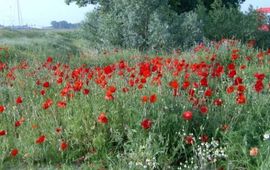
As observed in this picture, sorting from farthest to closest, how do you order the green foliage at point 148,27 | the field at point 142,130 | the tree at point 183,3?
the tree at point 183,3, the green foliage at point 148,27, the field at point 142,130

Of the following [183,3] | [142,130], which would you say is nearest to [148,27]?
[183,3]

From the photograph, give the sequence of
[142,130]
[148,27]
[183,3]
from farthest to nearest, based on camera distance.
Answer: [183,3], [148,27], [142,130]

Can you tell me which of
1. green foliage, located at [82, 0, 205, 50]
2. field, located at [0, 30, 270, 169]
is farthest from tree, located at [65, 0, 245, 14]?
field, located at [0, 30, 270, 169]

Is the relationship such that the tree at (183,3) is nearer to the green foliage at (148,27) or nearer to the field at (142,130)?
the green foliage at (148,27)

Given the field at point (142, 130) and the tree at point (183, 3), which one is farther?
the tree at point (183, 3)

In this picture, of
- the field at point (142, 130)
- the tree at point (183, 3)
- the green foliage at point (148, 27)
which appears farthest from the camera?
the tree at point (183, 3)

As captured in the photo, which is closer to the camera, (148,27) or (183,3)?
(148,27)

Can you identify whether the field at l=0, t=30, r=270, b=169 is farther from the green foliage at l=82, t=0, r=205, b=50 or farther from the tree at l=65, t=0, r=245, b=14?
the tree at l=65, t=0, r=245, b=14

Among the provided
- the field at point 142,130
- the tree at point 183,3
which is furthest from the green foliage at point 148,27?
the field at point 142,130

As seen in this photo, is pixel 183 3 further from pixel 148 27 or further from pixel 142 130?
pixel 142 130

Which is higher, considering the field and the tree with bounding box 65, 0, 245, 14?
the tree with bounding box 65, 0, 245, 14

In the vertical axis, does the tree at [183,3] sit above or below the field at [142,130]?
above

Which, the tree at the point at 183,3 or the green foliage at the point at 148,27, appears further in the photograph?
the tree at the point at 183,3

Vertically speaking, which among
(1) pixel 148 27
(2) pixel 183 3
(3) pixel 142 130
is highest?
(2) pixel 183 3
